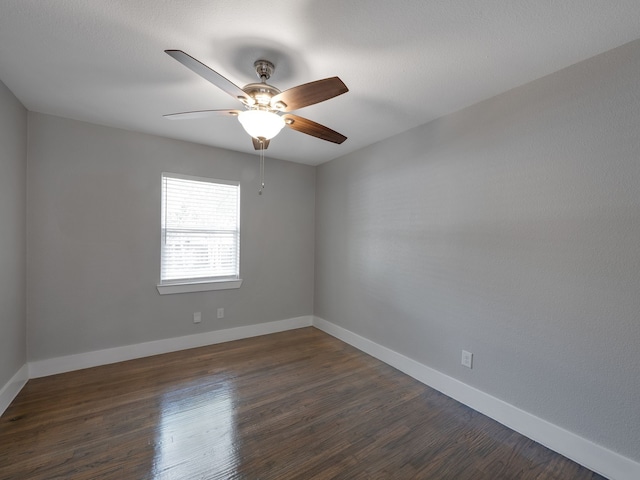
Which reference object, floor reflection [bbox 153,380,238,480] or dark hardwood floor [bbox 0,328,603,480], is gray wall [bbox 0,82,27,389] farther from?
floor reflection [bbox 153,380,238,480]

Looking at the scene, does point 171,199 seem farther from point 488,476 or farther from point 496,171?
point 488,476

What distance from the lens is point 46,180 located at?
261 centimetres

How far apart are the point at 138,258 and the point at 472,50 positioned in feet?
11.2

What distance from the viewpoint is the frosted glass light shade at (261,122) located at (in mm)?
1651

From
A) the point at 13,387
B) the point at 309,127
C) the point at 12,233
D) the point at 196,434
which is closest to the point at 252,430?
the point at 196,434

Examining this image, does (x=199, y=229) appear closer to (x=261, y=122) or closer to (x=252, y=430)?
(x=261, y=122)

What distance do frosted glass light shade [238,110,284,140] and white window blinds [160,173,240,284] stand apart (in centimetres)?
191

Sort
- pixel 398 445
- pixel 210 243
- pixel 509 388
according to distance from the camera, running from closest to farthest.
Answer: pixel 398 445 → pixel 509 388 → pixel 210 243

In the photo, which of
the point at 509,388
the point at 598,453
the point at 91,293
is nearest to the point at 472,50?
the point at 509,388

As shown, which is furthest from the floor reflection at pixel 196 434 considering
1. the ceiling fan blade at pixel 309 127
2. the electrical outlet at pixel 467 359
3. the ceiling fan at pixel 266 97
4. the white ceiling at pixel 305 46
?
the white ceiling at pixel 305 46

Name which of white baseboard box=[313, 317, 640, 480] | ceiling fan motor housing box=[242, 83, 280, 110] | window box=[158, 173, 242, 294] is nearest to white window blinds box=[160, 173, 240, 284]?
window box=[158, 173, 242, 294]

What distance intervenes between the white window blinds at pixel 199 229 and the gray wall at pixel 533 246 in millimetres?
1930

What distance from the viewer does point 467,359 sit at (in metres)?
2.30

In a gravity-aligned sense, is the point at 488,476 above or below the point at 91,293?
below
